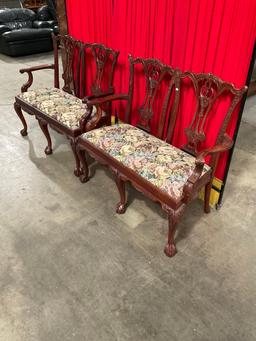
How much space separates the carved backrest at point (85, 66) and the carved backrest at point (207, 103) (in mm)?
797

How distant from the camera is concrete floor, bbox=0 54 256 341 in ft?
4.58

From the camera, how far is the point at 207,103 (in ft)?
5.67

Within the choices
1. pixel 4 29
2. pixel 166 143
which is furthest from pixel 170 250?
pixel 4 29

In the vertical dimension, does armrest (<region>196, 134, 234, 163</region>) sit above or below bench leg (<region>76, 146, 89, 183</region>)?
above

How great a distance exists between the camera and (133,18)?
2.05m

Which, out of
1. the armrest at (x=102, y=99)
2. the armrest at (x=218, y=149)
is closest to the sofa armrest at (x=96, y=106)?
the armrest at (x=102, y=99)

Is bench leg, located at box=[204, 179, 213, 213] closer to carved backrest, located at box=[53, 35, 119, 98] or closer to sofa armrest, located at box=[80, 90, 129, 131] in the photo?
sofa armrest, located at box=[80, 90, 129, 131]

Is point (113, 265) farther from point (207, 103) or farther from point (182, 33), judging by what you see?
point (182, 33)

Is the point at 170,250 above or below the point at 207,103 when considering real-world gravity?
below

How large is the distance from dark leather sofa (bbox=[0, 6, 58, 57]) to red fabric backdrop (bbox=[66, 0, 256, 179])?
4.06 meters

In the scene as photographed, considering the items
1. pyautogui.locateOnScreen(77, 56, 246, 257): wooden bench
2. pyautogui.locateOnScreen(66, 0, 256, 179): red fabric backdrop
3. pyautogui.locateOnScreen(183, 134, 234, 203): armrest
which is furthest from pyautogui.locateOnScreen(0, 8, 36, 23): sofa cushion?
pyautogui.locateOnScreen(183, 134, 234, 203): armrest

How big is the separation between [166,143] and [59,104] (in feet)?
3.49

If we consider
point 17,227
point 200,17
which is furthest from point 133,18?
point 17,227

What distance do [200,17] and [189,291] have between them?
1604 millimetres
